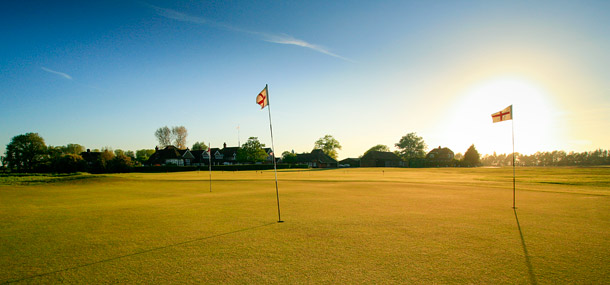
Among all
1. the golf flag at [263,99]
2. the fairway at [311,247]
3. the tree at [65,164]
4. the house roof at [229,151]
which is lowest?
the fairway at [311,247]

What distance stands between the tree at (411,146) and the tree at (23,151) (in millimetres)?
162912

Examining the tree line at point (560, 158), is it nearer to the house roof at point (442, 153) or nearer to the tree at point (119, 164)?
the house roof at point (442, 153)

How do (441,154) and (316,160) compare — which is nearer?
(316,160)

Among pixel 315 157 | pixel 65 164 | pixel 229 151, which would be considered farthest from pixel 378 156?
pixel 65 164

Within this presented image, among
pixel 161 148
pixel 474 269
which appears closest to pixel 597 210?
pixel 474 269

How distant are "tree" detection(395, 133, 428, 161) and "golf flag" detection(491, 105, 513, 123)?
146757mm

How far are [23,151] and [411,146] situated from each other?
17372 cm

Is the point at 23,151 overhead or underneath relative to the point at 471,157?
overhead

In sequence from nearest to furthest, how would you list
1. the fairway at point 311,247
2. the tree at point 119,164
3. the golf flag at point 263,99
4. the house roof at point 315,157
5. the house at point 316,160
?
the fairway at point 311,247 < the golf flag at point 263,99 < the tree at point 119,164 < the house at point 316,160 < the house roof at point 315,157

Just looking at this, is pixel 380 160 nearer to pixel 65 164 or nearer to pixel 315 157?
pixel 315 157

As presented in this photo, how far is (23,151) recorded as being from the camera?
90.2m

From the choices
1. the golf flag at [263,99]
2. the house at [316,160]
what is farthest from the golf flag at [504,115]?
the house at [316,160]

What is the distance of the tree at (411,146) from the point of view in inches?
6107

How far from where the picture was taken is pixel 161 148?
112m
